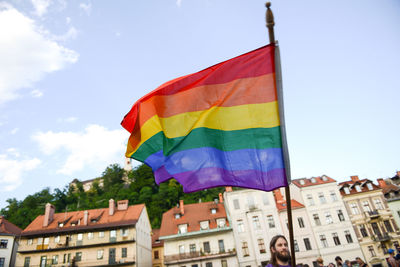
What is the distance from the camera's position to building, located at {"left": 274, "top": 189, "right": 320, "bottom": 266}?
33.8 meters

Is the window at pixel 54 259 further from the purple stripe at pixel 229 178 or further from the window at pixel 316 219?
the purple stripe at pixel 229 178

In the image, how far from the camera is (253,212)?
36250 millimetres

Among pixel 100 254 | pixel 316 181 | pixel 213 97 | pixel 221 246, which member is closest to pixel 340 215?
pixel 316 181

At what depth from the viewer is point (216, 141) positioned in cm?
566

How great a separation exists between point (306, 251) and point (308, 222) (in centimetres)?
374

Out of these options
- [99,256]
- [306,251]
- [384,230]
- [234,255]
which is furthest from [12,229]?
[384,230]

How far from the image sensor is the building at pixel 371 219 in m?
34.3

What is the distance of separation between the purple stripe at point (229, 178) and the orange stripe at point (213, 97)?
55.5 inches

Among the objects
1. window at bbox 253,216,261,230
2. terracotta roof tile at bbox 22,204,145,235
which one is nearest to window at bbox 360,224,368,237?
window at bbox 253,216,261,230

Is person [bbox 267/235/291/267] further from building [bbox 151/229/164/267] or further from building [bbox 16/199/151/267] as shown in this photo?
building [bbox 151/229/164/267]

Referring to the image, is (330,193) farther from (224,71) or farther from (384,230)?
(224,71)

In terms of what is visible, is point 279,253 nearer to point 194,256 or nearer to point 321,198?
point 194,256

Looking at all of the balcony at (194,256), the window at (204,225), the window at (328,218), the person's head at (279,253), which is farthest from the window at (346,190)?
the person's head at (279,253)

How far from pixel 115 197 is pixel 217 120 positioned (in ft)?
280
